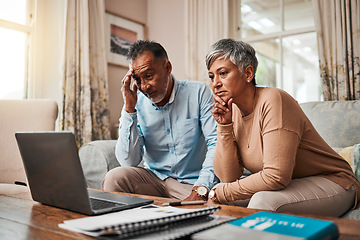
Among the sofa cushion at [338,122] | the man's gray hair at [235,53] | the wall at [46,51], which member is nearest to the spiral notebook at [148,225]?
the man's gray hair at [235,53]

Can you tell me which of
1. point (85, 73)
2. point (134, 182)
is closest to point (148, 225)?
point (134, 182)

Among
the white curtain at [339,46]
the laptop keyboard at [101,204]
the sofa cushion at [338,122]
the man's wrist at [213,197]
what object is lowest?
the man's wrist at [213,197]

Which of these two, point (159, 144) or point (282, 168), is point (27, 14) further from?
point (282, 168)

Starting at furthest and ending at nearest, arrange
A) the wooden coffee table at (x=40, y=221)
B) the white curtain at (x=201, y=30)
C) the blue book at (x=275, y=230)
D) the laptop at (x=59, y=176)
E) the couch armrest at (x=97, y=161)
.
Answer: the white curtain at (x=201, y=30)
the couch armrest at (x=97, y=161)
the laptop at (x=59, y=176)
the wooden coffee table at (x=40, y=221)
the blue book at (x=275, y=230)

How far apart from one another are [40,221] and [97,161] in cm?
123

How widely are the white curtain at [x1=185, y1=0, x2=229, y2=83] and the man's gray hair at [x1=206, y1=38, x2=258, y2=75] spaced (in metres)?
2.09

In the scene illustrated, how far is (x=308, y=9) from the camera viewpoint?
124 inches

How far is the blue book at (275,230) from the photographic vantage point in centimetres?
55

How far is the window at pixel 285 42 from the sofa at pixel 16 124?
223cm

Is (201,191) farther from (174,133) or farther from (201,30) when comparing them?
(201,30)

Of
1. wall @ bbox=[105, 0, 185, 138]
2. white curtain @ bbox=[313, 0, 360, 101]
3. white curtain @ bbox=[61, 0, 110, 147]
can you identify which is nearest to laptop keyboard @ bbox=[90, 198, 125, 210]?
white curtain @ bbox=[61, 0, 110, 147]

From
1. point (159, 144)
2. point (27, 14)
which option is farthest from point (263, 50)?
point (27, 14)

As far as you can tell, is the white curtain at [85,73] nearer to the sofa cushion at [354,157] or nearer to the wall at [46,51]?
the wall at [46,51]

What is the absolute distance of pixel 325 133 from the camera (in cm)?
192
